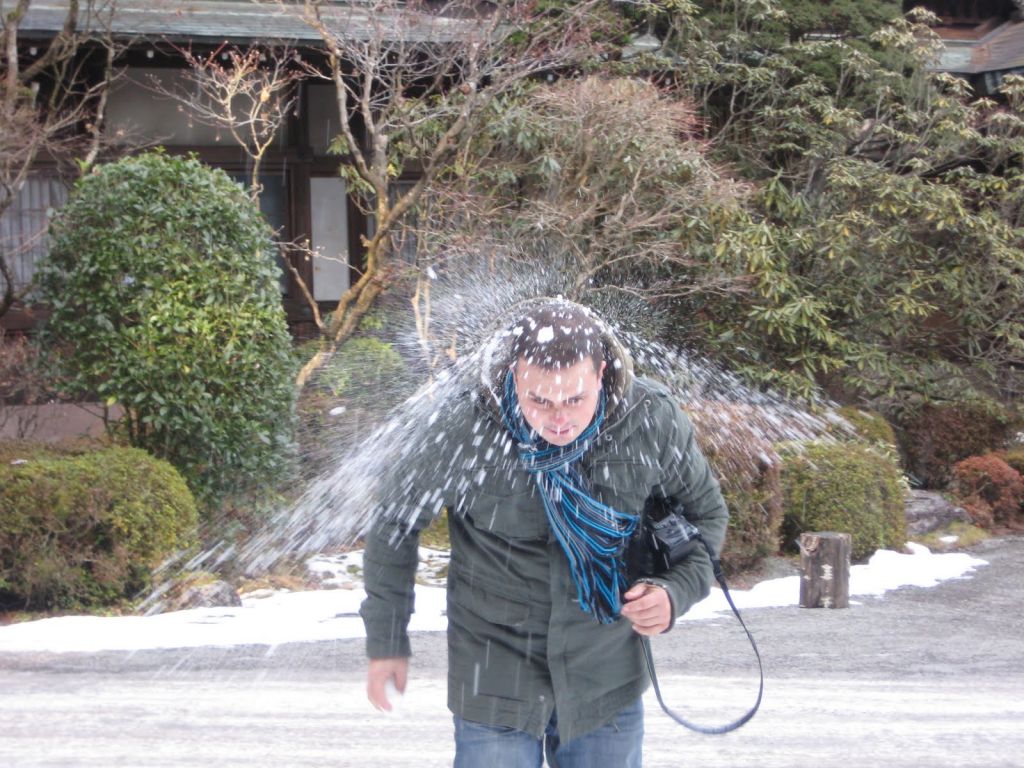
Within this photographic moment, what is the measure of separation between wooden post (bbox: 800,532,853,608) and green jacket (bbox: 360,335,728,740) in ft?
14.3

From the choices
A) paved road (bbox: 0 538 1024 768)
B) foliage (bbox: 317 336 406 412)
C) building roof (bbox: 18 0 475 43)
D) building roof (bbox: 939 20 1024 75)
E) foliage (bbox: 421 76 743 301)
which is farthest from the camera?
building roof (bbox: 939 20 1024 75)

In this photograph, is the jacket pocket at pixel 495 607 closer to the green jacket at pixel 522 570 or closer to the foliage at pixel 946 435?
the green jacket at pixel 522 570

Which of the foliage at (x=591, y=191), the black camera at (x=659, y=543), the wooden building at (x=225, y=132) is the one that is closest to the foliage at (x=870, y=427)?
the foliage at (x=591, y=191)

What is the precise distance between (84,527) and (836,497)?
16.4 feet

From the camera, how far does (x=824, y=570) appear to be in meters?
6.84

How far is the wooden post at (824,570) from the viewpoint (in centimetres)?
677

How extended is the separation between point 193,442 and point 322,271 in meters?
4.92

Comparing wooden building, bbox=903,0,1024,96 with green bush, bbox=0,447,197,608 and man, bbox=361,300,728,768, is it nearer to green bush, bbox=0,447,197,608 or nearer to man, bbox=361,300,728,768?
green bush, bbox=0,447,197,608

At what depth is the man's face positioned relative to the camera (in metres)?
2.48

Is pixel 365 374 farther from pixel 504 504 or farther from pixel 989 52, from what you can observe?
pixel 989 52

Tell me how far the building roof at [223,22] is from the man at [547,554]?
6.84m

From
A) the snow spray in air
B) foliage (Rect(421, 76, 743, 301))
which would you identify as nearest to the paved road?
the snow spray in air

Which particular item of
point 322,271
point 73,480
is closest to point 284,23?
point 322,271

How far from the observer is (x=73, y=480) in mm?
6258
